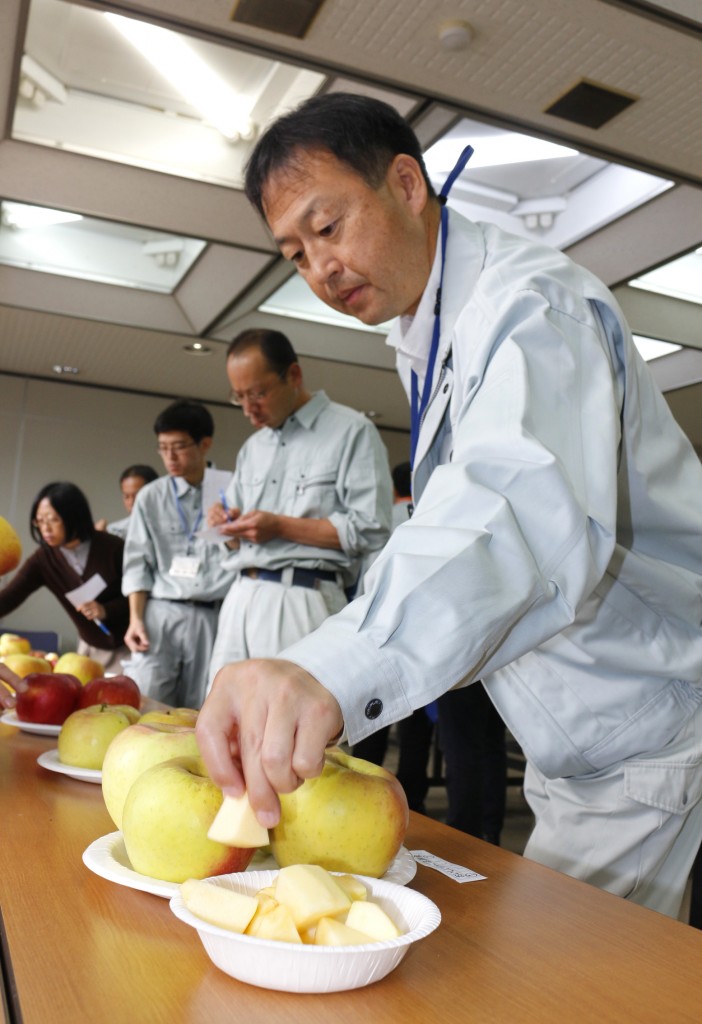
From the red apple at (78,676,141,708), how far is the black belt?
3.61 ft

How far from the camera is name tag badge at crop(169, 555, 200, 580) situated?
3.66 m

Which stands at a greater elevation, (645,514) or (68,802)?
(645,514)

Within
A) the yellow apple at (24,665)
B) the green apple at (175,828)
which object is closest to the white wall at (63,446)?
the yellow apple at (24,665)

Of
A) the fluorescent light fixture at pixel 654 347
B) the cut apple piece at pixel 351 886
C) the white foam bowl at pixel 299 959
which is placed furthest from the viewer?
the fluorescent light fixture at pixel 654 347

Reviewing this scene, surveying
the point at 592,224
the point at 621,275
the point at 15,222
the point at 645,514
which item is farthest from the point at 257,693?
the point at 15,222

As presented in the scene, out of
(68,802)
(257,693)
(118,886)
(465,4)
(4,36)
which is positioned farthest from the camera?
(4,36)

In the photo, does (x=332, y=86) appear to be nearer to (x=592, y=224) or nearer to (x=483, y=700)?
(x=592, y=224)

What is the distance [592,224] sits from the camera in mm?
3830

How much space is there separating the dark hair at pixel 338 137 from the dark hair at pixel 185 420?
97.4 inches

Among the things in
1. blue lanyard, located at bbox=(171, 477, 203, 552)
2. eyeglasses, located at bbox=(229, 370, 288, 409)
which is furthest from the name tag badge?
eyeglasses, located at bbox=(229, 370, 288, 409)

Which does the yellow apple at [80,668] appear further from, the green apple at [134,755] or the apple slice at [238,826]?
the apple slice at [238,826]

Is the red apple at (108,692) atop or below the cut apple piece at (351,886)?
atop

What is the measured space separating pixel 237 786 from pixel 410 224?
905 millimetres

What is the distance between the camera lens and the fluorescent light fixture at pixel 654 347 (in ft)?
16.9
